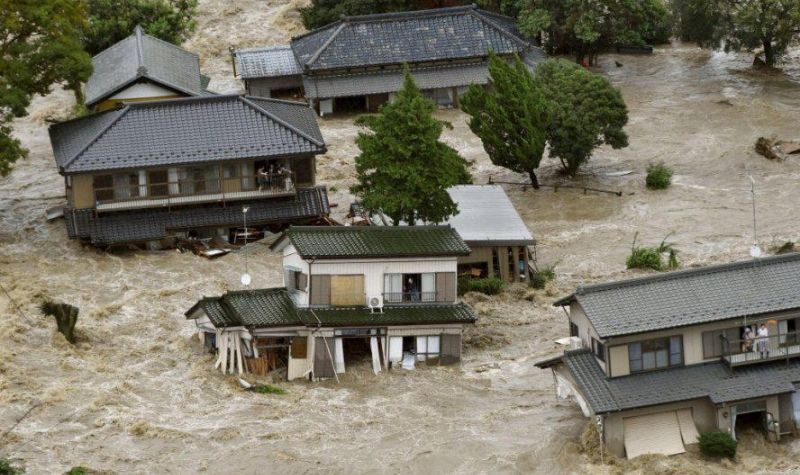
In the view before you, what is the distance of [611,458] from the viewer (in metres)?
44.9

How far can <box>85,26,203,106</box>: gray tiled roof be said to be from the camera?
70812mm

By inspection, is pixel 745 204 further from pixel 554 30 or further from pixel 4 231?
pixel 4 231

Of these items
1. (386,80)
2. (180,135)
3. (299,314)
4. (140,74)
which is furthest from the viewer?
(386,80)

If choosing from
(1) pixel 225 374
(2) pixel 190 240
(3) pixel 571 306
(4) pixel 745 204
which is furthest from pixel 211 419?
(4) pixel 745 204

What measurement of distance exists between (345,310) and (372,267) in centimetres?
179

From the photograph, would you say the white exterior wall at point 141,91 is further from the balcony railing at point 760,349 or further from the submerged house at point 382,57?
the balcony railing at point 760,349

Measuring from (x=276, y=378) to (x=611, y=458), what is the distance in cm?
1285

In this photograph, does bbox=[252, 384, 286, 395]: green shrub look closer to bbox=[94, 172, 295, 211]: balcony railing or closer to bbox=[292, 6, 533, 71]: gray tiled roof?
bbox=[94, 172, 295, 211]: balcony railing

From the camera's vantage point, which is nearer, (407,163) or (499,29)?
(407,163)

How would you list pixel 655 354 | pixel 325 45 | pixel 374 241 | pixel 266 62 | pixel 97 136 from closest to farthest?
1. pixel 655 354
2. pixel 374 241
3. pixel 97 136
4. pixel 325 45
5. pixel 266 62

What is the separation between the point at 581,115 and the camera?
69.4 metres

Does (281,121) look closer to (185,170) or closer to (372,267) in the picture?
(185,170)

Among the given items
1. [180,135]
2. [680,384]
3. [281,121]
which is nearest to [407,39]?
[281,121]

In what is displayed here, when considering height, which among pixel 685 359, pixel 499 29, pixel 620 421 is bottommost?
pixel 620 421
